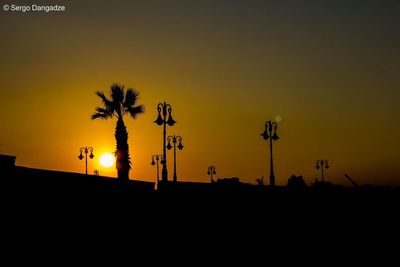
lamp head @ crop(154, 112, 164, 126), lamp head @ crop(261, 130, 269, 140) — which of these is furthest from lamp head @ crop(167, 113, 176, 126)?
lamp head @ crop(261, 130, 269, 140)

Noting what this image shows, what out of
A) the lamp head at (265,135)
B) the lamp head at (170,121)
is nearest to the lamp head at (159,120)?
the lamp head at (170,121)

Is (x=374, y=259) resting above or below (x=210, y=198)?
below

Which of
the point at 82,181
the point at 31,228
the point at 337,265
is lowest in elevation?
the point at 337,265

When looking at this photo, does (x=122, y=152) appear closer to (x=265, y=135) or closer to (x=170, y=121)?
(x=170, y=121)

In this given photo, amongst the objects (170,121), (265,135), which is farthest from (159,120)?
(265,135)

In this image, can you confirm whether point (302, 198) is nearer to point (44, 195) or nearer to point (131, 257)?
point (131, 257)

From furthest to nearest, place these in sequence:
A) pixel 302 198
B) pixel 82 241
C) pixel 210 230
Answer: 1. pixel 302 198
2. pixel 210 230
3. pixel 82 241

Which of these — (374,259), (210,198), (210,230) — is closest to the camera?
(374,259)

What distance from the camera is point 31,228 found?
1794 centimetres

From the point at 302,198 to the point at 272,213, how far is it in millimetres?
3432

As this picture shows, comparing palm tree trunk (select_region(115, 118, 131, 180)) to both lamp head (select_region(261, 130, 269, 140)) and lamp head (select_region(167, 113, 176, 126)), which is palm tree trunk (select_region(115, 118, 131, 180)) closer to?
lamp head (select_region(167, 113, 176, 126))

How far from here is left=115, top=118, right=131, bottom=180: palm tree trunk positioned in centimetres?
3681

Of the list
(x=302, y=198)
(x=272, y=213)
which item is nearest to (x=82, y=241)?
(x=272, y=213)

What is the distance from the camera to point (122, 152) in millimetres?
37094
